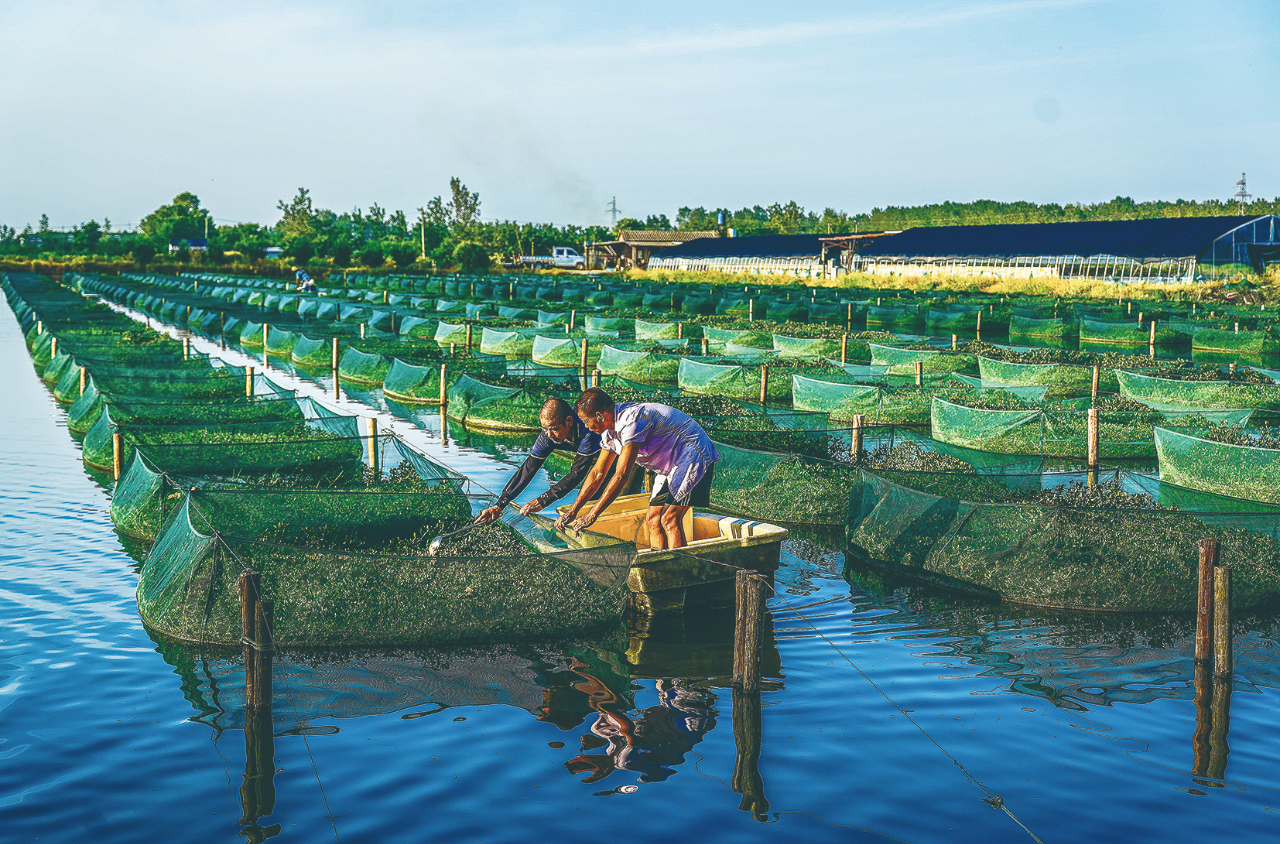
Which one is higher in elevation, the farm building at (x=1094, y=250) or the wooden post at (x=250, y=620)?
the farm building at (x=1094, y=250)

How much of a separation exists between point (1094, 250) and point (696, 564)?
64.7 metres

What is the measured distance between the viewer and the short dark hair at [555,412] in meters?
10.2

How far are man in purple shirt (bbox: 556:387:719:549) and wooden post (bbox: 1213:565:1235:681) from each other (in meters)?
4.85

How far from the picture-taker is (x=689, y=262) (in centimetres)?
10669

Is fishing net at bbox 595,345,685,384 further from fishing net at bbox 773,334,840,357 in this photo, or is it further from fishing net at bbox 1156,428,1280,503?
fishing net at bbox 1156,428,1280,503

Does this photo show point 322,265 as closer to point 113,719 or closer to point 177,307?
point 177,307

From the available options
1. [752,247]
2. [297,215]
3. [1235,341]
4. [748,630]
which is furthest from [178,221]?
[748,630]

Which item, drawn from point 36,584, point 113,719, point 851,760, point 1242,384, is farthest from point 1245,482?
point 36,584

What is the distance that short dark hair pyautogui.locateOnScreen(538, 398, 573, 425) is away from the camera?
33.3ft

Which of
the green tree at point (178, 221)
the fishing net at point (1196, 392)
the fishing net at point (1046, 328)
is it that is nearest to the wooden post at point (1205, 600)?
the fishing net at point (1196, 392)

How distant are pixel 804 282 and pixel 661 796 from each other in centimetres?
8196

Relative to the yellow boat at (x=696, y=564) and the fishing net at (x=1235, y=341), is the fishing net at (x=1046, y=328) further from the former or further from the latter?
the yellow boat at (x=696, y=564)

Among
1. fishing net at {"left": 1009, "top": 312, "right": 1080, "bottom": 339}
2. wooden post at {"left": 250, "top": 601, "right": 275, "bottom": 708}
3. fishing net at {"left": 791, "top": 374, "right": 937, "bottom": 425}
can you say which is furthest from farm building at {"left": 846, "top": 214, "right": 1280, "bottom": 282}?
wooden post at {"left": 250, "top": 601, "right": 275, "bottom": 708}

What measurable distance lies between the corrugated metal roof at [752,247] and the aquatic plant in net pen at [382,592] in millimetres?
84471
